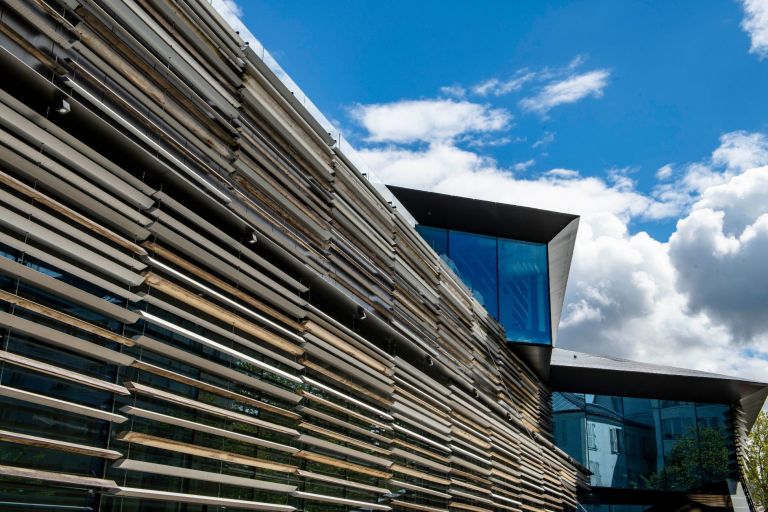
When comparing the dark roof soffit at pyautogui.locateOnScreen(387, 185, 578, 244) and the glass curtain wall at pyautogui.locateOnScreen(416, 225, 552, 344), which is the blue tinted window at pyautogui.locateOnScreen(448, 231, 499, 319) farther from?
the dark roof soffit at pyautogui.locateOnScreen(387, 185, 578, 244)

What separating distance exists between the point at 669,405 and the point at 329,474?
21949 mm

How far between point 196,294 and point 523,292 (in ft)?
51.5

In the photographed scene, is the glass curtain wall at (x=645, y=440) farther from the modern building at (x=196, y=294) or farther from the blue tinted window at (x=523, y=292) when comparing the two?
the modern building at (x=196, y=294)

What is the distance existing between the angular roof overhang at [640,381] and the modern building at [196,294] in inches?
499

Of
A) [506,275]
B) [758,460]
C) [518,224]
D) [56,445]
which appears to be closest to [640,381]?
Answer: [758,460]

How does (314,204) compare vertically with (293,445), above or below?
above

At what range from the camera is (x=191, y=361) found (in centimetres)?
624

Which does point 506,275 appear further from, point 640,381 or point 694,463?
point 694,463

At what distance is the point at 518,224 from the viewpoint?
21.2 meters

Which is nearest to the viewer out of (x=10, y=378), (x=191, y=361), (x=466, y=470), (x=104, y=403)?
(x=10, y=378)

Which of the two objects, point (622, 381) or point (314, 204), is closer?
point (314, 204)

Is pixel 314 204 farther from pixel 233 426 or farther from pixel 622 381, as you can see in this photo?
pixel 622 381

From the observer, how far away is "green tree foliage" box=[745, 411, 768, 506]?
28.4 metres

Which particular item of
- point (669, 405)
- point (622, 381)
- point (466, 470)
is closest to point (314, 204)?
point (466, 470)
